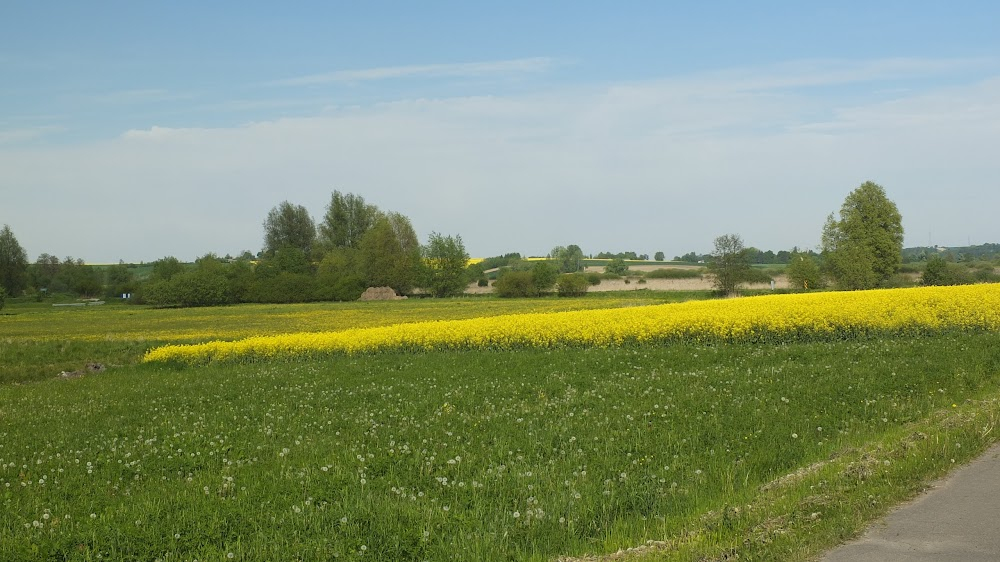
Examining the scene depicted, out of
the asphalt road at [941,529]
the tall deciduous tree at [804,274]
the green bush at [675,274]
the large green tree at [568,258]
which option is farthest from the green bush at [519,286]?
the asphalt road at [941,529]

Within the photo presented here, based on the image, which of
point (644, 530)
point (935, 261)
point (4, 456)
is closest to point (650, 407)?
point (644, 530)

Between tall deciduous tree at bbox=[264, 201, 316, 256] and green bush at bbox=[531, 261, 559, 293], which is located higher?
tall deciduous tree at bbox=[264, 201, 316, 256]

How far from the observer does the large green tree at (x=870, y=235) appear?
73.8 meters

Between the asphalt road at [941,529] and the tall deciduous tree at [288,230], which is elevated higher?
the tall deciduous tree at [288,230]

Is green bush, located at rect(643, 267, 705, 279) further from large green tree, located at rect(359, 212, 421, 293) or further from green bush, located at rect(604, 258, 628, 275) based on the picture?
large green tree, located at rect(359, 212, 421, 293)

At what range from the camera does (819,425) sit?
36.5ft

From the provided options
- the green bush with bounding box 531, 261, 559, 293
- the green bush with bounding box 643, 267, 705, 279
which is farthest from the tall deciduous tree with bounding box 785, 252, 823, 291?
the green bush with bounding box 643, 267, 705, 279

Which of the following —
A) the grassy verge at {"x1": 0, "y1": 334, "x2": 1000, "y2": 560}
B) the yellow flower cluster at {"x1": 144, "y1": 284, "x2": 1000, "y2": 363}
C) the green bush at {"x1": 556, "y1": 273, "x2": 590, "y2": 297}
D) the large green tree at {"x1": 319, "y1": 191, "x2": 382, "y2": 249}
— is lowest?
the grassy verge at {"x1": 0, "y1": 334, "x2": 1000, "y2": 560}

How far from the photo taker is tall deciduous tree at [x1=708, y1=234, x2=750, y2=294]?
81.6 meters

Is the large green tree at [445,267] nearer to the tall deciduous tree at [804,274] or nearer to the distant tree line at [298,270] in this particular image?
the distant tree line at [298,270]

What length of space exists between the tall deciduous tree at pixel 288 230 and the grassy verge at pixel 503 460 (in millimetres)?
133398

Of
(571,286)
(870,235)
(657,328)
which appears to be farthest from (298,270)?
(657,328)

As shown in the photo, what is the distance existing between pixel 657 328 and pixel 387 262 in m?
88.7

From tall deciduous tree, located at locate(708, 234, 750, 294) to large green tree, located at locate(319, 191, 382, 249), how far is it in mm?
76128
